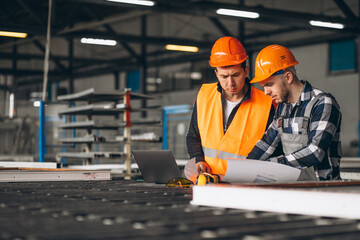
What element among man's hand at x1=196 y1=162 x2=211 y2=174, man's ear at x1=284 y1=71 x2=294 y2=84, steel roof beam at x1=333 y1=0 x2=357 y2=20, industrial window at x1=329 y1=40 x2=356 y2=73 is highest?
steel roof beam at x1=333 y1=0 x2=357 y2=20

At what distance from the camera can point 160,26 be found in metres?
22.7

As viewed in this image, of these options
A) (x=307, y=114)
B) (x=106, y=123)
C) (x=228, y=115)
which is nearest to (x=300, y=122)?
(x=307, y=114)

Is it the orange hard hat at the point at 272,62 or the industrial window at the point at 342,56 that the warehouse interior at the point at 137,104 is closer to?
the industrial window at the point at 342,56

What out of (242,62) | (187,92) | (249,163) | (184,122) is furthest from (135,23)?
(249,163)

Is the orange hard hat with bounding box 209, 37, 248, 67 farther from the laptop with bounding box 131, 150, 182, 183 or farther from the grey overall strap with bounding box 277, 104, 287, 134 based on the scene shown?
the laptop with bounding box 131, 150, 182, 183

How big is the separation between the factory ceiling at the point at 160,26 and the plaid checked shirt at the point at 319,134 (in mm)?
7601

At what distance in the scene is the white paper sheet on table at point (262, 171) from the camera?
2.43 metres

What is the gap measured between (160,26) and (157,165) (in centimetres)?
1979

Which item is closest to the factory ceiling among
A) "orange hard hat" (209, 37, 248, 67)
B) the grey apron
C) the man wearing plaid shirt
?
"orange hard hat" (209, 37, 248, 67)

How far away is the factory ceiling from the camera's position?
40.9ft

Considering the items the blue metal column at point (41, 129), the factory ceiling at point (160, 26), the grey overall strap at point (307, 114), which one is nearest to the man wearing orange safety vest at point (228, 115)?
the grey overall strap at point (307, 114)

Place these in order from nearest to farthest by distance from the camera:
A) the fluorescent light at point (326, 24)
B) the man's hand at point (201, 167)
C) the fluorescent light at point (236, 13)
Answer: the man's hand at point (201, 167) → the fluorescent light at point (236, 13) → the fluorescent light at point (326, 24)

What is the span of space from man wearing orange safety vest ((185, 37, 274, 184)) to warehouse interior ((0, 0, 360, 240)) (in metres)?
0.58

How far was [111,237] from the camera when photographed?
51.3 inches
